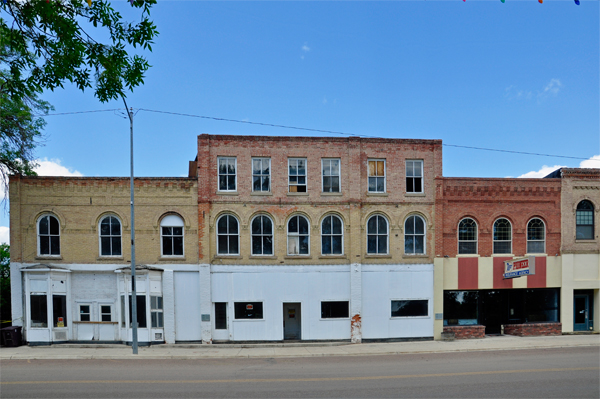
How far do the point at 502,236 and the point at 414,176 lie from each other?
5626 mm

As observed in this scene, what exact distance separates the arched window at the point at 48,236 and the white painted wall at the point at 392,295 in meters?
14.8

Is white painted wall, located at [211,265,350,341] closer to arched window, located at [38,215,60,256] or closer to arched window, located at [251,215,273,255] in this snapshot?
arched window, located at [251,215,273,255]

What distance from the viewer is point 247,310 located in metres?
20.0

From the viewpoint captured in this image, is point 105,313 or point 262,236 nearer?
point 105,313

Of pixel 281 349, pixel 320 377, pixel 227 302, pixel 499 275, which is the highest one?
pixel 499 275

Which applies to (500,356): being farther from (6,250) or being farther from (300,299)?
(6,250)

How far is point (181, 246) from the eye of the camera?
2008 centimetres

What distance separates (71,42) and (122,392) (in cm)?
938

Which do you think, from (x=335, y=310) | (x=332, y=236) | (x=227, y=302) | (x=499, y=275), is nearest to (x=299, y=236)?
(x=332, y=236)

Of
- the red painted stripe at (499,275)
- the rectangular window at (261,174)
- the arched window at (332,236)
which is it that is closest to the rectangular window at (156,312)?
the rectangular window at (261,174)

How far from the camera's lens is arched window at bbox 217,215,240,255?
2022 centimetres

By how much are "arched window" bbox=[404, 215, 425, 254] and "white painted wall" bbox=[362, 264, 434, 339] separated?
0.84 meters

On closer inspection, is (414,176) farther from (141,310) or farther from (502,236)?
(141,310)

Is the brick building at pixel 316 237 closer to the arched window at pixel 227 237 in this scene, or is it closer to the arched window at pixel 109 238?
the arched window at pixel 227 237
